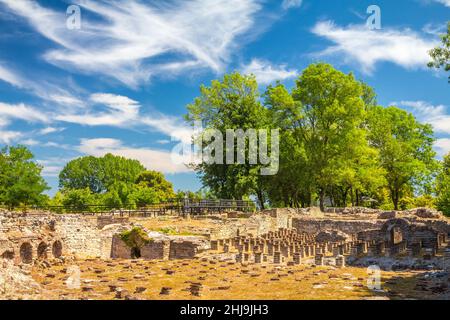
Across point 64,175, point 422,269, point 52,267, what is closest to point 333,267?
point 422,269

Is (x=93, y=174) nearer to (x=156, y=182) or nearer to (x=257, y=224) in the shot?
(x=156, y=182)

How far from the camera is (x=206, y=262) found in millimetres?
22078

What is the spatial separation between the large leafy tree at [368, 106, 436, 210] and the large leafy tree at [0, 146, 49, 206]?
35.0m

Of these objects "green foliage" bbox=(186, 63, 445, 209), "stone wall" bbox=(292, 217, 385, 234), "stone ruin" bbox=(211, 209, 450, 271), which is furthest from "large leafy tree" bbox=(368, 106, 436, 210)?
"stone wall" bbox=(292, 217, 385, 234)

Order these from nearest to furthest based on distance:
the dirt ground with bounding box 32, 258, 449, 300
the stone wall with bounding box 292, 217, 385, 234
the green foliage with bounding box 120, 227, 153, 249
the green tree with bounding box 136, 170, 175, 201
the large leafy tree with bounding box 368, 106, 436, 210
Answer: the dirt ground with bounding box 32, 258, 449, 300, the green foliage with bounding box 120, 227, 153, 249, the stone wall with bounding box 292, 217, 385, 234, the large leafy tree with bounding box 368, 106, 436, 210, the green tree with bounding box 136, 170, 175, 201

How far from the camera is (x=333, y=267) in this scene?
21.1 m

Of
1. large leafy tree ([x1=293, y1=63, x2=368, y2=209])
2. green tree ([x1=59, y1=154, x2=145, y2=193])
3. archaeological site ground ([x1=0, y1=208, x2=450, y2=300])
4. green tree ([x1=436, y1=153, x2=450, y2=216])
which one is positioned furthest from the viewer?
green tree ([x1=59, y1=154, x2=145, y2=193])

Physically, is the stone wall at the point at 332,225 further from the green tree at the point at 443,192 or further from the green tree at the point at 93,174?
the green tree at the point at 93,174

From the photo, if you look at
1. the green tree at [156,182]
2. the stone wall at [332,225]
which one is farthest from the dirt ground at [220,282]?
the green tree at [156,182]

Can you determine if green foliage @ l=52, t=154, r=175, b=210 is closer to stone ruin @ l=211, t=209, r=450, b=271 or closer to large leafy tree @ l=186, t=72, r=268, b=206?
large leafy tree @ l=186, t=72, r=268, b=206

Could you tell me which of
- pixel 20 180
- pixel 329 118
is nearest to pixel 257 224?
pixel 329 118

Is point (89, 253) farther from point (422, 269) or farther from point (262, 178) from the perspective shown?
point (262, 178)

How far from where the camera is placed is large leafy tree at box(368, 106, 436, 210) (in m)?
47.7
